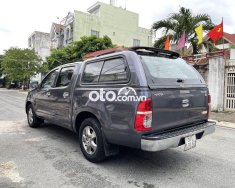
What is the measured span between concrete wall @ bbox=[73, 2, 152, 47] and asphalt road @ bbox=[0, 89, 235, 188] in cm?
2813

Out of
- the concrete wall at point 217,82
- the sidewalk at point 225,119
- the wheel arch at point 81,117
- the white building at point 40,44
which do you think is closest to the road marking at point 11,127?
the wheel arch at point 81,117

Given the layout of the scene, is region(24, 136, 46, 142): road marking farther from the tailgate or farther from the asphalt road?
the tailgate

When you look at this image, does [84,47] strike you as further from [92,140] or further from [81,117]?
[92,140]

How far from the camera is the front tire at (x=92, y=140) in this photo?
162 inches

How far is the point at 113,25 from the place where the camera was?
34.0 metres

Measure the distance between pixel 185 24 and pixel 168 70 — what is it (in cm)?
1245

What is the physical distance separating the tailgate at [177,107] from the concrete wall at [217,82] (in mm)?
7852

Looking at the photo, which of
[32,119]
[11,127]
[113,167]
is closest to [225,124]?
[113,167]

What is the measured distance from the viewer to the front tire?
4105 millimetres

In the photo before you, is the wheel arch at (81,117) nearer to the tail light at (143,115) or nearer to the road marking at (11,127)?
the tail light at (143,115)

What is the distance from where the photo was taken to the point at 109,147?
13.4ft

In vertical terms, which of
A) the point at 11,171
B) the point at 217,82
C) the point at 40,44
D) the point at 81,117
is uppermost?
the point at 40,44

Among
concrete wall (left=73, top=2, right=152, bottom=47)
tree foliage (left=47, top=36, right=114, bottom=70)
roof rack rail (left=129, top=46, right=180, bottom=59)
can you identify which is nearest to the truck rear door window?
roof rack rail (left=129, top=46, right=180, bottom=59)

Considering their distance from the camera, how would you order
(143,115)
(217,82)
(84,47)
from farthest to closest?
(84,47), (217,82), (143,115)
